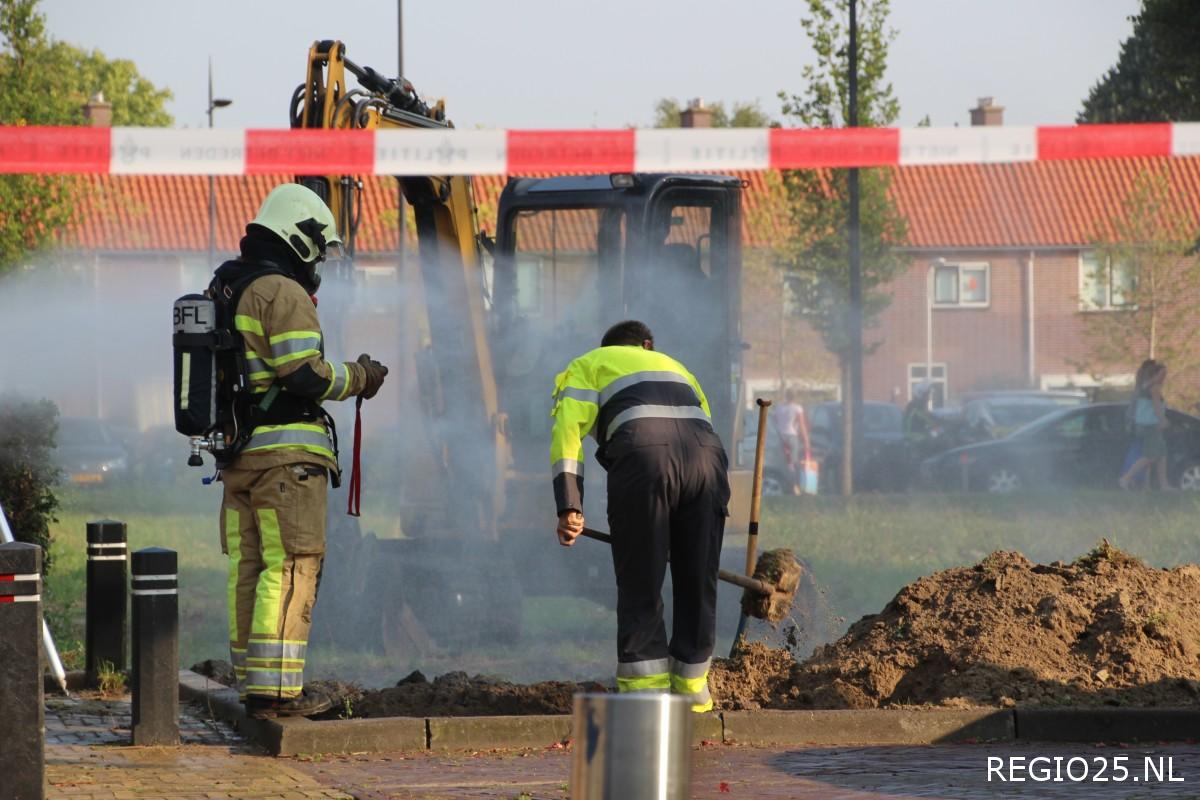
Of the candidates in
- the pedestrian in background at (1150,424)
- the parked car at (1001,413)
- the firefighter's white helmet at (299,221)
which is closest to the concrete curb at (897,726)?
the firefighter's white helmet at (299,221)

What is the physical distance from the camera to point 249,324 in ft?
23.2

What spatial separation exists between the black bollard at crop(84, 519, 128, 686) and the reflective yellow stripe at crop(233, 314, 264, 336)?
2.61m

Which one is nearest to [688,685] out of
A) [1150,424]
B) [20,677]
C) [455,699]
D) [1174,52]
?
[455,699]

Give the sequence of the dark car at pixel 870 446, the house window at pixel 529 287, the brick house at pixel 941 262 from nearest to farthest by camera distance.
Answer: the house window at pixel 529 287, the dark car at pixel 870 446, the brick house at pixel 941 262

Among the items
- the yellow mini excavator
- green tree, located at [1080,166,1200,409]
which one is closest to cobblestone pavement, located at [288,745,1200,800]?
the yellow mini excavator

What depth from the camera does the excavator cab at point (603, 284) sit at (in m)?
11.9

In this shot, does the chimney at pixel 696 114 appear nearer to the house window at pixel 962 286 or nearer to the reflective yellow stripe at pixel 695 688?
the house window at pixel 962 286

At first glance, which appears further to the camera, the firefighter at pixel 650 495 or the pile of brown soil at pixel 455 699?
the pile of brown soil at pixel 455 699

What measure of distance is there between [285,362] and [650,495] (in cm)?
156

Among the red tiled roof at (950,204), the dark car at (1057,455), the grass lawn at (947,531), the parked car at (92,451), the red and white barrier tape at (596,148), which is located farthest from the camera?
the red tiled roof at (950,204)

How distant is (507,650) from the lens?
11453mm

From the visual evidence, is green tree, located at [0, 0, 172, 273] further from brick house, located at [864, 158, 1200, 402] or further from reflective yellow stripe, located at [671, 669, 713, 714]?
brick house, located at [864, 158, 1200, 402]

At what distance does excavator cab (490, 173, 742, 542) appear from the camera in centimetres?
1194

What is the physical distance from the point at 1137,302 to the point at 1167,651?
32.1 meters
